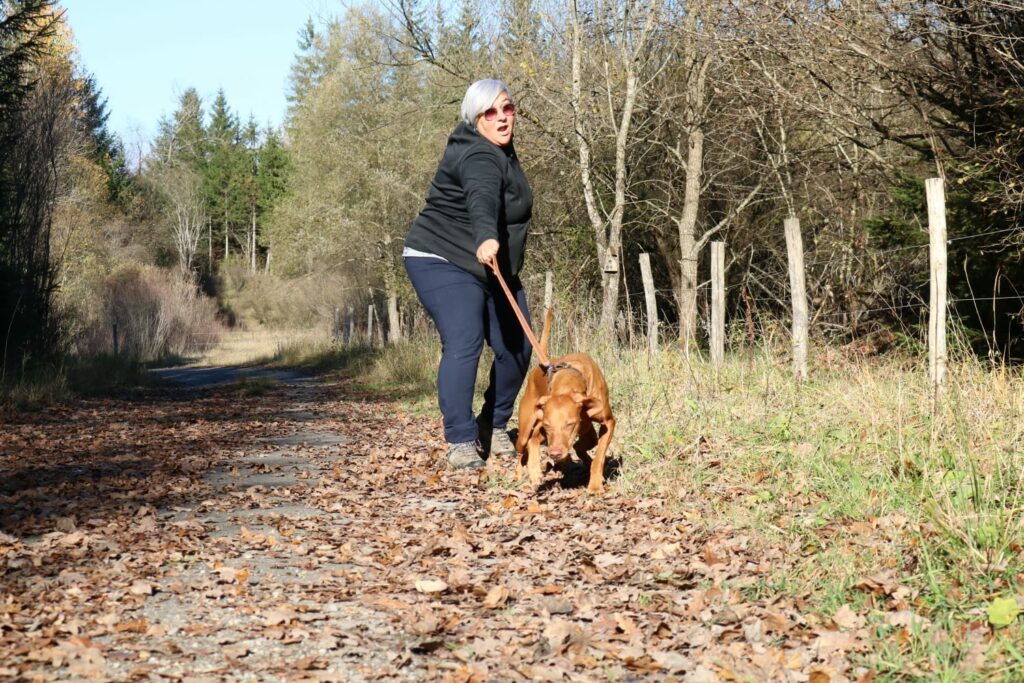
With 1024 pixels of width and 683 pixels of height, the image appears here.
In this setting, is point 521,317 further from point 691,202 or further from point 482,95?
point 691,202

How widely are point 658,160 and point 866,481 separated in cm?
1602

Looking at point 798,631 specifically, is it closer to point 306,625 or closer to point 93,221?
point 306,625

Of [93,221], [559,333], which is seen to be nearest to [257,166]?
[93,221]

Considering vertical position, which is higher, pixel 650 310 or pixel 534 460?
pixel 650 310

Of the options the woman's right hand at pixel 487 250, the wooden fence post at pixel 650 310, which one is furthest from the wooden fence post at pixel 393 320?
the woman's right hand at pixel 487 250

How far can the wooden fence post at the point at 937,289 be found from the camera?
7.61 meters

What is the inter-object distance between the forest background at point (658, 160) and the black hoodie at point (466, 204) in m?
3.09

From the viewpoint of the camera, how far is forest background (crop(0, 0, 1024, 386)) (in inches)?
410

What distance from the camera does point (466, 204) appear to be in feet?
20.8

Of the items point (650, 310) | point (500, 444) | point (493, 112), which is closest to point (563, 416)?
point (500, 444)

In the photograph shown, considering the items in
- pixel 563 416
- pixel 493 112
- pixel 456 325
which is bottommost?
pixel 563 416

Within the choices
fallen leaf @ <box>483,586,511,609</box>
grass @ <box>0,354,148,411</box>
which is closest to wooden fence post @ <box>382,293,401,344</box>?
grass @ <box>0,354,148,411</box>

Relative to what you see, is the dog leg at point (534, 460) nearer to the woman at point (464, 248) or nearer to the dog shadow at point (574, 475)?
the dog shadow at point (574, 475)

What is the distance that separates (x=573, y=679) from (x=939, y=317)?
5520 millimetres
